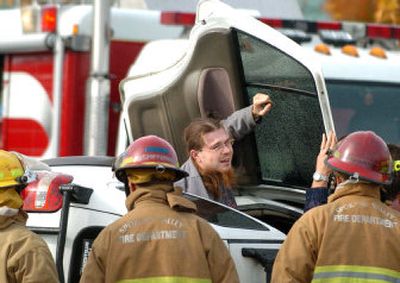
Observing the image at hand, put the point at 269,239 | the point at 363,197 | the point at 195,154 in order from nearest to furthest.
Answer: the point at 363,197 < the point at 269,239 < the point at 195,154

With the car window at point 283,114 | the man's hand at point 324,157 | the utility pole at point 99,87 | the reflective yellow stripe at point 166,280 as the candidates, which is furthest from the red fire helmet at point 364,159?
the utility pole at point 99,87

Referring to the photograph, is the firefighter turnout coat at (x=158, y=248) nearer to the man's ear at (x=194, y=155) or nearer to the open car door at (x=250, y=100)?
the man's ear at (x=194, y=155)

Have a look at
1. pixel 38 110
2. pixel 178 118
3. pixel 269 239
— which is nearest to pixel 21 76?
pixel 38 110

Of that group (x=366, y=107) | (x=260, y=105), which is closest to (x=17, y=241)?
(x=260, y=105)

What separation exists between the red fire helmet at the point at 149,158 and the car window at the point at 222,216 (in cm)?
64

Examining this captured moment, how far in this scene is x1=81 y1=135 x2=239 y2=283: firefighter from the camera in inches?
197

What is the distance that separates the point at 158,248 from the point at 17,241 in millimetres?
593

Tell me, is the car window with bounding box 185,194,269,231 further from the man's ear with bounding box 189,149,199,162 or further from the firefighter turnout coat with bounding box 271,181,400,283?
the firefighter turnout coat with bounding box 271,181,400,283

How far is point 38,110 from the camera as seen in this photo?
11062 millimetres

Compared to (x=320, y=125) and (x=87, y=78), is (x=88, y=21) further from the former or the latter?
(x=320, y=125)

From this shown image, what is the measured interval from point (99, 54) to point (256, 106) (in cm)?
381

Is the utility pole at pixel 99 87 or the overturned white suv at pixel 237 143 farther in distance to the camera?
the utility pole at pixel 99 87

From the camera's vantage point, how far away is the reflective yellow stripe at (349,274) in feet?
16.8

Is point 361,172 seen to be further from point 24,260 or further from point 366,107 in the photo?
point 366,107
